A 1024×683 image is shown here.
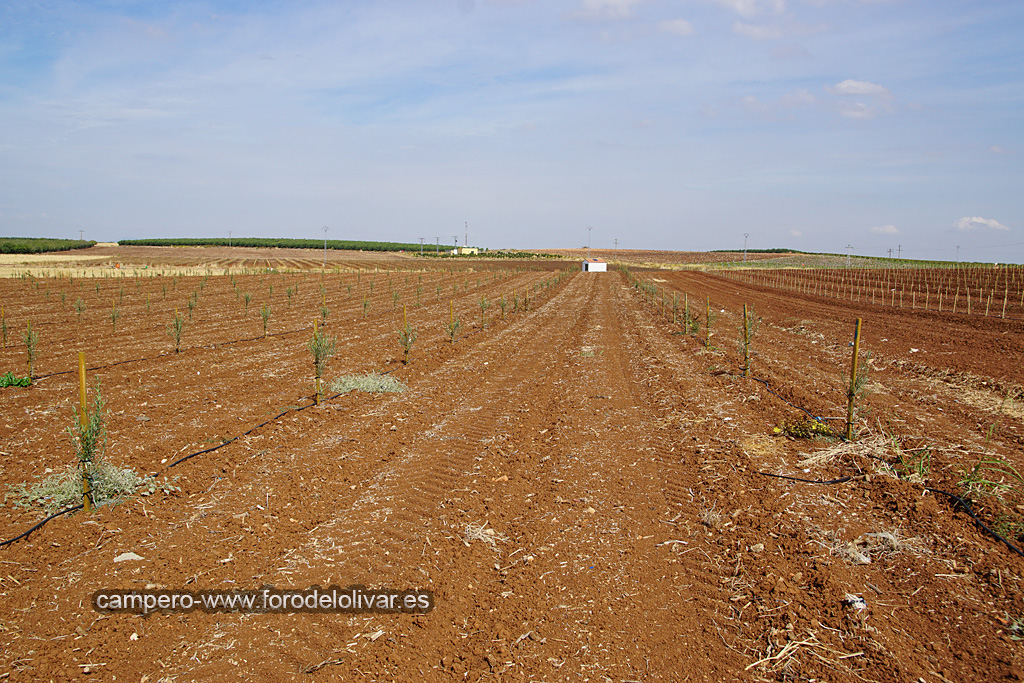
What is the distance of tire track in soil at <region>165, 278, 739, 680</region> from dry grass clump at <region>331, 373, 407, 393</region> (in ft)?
6.01

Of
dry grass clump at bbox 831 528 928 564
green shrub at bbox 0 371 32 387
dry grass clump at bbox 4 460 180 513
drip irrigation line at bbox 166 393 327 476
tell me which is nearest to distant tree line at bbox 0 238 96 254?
green shrub at bbox 0 371 32 387

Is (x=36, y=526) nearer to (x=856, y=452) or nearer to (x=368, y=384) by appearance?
(x=368, y=384)

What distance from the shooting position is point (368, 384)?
957 centimetres

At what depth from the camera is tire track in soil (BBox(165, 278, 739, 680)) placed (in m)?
3.34

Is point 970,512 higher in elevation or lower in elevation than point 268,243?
lower

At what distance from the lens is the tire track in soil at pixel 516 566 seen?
3.34 meters

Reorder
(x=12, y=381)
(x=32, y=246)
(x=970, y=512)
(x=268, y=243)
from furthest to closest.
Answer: (x=268, y=243), (x=32, y=246), (x=12, y=381), (x=970, y=512)

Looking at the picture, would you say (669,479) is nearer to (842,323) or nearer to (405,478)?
(405,478)

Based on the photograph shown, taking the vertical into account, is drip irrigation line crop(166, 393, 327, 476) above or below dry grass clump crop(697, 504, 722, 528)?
above

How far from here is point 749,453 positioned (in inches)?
259

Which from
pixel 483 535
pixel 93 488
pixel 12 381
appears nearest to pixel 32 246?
pixel 12 381

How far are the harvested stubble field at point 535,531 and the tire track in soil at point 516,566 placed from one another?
2 cm

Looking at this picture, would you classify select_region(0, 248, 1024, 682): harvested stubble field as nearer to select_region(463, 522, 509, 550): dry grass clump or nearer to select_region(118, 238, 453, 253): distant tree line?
select_region(463, 522, 509, 550): dry grass clump

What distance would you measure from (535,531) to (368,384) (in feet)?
18.0
